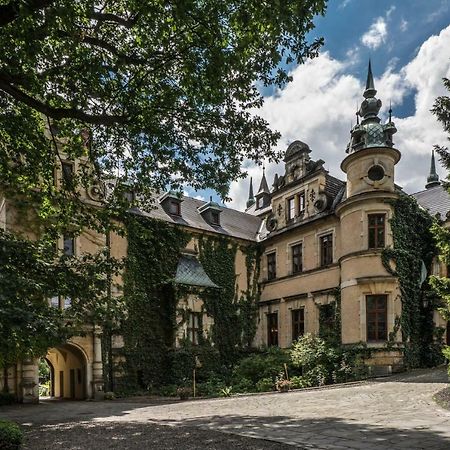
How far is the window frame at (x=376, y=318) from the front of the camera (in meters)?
20.9

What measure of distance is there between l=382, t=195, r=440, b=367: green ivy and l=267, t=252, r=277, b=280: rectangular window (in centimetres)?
819

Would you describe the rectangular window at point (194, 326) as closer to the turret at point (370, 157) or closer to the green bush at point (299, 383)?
the green bush at point (299, 383)

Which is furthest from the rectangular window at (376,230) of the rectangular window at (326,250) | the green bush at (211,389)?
the green bush at (211,389)

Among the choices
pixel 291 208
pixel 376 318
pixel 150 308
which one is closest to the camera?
pixel 376 318

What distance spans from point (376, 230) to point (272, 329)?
962cm

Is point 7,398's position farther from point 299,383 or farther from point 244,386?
point 299,383

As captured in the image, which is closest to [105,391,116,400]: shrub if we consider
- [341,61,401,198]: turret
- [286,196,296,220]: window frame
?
[286,196,296,220]: window frame

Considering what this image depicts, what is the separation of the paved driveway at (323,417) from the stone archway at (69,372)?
4024 mm

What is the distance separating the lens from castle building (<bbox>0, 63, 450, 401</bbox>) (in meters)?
21.2

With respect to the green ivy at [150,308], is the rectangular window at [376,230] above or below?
above

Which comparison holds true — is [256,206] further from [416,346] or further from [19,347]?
[19,347]

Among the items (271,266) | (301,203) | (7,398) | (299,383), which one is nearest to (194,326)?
(271,266)

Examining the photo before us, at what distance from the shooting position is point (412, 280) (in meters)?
22.0

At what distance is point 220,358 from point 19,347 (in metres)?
18.5
